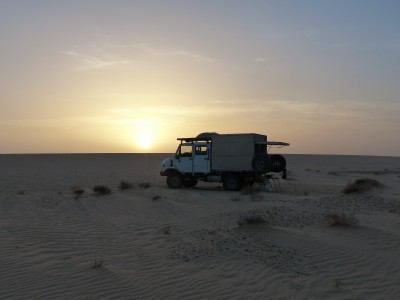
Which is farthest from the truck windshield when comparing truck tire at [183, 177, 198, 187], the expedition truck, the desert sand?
the desert sand

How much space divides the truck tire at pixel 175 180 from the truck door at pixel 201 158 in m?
0.90

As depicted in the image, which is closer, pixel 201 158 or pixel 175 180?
pixel 201 158

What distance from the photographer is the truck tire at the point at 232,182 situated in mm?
21234

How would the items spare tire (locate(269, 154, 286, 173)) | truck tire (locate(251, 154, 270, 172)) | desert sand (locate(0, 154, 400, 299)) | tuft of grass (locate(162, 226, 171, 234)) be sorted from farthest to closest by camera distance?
spare tire (locate(269, 154, 286, 173)), truck tire (locate(251, 154, 270, 172)), tuft of grass (locate(162, 226, 171, 234)), desert sand (locate(0, 154, 400, 299))

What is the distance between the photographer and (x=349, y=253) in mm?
8820

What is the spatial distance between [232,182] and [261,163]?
182 cm

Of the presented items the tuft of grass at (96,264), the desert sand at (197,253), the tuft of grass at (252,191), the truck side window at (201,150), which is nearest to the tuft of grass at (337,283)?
the desert sand at (197,253)

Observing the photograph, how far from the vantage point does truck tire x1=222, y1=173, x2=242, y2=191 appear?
2123 centimetres

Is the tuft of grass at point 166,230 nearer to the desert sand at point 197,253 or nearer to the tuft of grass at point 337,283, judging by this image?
the desert sand at point 197,253

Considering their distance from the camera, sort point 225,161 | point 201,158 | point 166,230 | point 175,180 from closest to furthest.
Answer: point 166,230 → point 225,161 → point 201,158 → point 175,180

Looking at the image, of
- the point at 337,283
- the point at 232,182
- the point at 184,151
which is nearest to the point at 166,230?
the point at 337,283

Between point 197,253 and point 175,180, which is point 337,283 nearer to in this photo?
point 197,253

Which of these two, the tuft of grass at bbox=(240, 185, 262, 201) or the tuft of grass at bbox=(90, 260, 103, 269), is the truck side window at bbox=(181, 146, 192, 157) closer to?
the tuft of grass at bbox=(240, 185, 262, 201)

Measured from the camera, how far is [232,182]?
2133 centimetres
